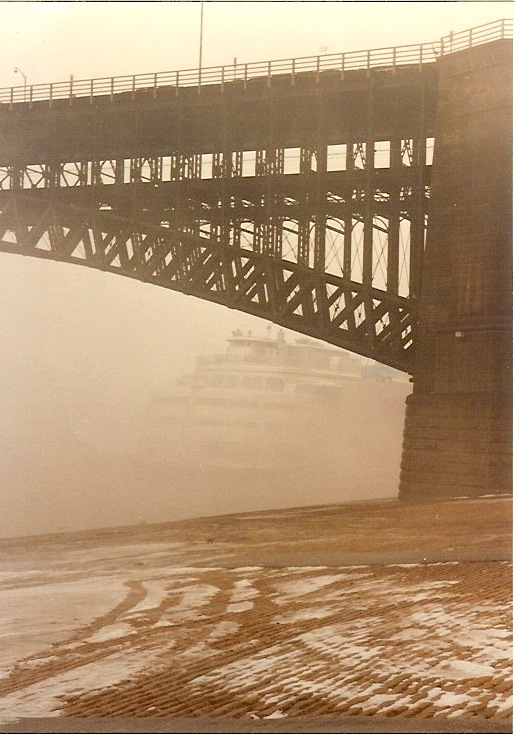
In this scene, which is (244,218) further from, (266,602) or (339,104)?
(266,602)

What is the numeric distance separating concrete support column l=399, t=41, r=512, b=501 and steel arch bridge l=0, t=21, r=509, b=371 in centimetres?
16

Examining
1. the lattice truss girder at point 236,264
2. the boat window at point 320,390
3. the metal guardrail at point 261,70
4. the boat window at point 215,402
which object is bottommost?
the boat window at point 215,402

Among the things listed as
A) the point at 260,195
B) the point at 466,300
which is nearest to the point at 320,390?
the point at 466,300

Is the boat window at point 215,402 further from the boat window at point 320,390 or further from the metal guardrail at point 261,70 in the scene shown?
the metal guardrail at point 261,70

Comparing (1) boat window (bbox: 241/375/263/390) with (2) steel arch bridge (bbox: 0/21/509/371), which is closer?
(1) boat window (bbox: 241/375/263/390)

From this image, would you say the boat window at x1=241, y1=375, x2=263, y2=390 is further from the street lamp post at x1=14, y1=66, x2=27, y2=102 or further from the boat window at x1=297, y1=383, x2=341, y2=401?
the street lamp post at x1=14, y1=66, x2=27, y2=102

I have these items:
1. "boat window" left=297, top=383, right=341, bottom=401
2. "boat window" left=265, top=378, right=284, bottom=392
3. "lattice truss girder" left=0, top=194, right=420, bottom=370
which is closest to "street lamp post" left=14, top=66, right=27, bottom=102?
"lattice truss girder" left=0, top=194, right=420, bottom=370

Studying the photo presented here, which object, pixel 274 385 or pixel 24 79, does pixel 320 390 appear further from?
pixel 24 79

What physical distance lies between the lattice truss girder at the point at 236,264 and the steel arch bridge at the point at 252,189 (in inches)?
0.4

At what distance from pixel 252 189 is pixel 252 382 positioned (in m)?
1.56

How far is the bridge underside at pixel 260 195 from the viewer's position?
5961mm

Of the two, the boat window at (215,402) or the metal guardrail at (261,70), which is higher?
the metal guardrail at (261,70)

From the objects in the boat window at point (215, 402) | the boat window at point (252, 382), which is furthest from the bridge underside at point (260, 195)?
the boat window at point (215, 402)

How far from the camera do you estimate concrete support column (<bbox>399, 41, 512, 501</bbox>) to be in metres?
5.83
